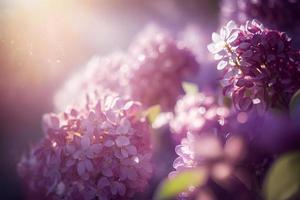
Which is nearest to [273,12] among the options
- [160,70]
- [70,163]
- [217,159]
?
[160,70]

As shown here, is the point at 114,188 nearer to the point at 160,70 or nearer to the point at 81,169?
the point at 81,169

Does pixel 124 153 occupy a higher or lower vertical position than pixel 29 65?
lower

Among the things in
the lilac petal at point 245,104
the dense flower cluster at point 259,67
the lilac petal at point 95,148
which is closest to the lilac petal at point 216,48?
the dense flower cluster at point 259,67

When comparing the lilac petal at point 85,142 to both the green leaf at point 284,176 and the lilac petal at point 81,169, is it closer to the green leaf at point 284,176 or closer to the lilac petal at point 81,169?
the lilac petal at point 81,169

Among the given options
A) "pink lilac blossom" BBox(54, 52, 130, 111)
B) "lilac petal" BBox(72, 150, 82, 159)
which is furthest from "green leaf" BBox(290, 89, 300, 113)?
"pink lilac blossom" BBox(54, 52, 130, 111)

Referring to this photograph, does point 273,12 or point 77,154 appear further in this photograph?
point 273,12

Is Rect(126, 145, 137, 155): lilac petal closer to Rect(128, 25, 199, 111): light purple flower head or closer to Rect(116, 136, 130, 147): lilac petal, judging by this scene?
Rect(116, 136, 130, 147): lilac petal

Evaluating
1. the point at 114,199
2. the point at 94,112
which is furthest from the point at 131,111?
the point at 114,199
